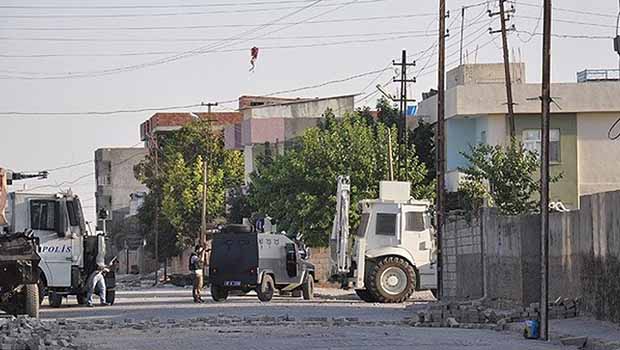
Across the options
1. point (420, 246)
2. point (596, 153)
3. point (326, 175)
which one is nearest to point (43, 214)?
point (420, 246)

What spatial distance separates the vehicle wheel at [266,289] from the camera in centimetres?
4169

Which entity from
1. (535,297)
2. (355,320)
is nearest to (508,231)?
(535,297)

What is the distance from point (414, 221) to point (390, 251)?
4.25 feet

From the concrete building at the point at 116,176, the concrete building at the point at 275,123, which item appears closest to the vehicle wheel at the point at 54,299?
the concrete building at the point at 275,123

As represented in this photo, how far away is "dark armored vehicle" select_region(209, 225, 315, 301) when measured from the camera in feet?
136

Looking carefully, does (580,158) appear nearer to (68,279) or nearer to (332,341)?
Result: (68,279)

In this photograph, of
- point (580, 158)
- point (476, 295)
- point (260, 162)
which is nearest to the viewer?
point (476, 295)

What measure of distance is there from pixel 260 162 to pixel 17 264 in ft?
125

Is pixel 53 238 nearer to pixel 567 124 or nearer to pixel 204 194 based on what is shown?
pixel 567 124

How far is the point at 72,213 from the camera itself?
38812 millimetres

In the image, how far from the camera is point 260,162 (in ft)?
224

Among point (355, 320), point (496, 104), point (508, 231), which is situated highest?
point (496, 104)

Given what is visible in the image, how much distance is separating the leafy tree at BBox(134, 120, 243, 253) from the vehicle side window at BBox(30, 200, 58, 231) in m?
42.5

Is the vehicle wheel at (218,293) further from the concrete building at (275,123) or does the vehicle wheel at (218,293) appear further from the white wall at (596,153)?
the concrete building at (275,123)
